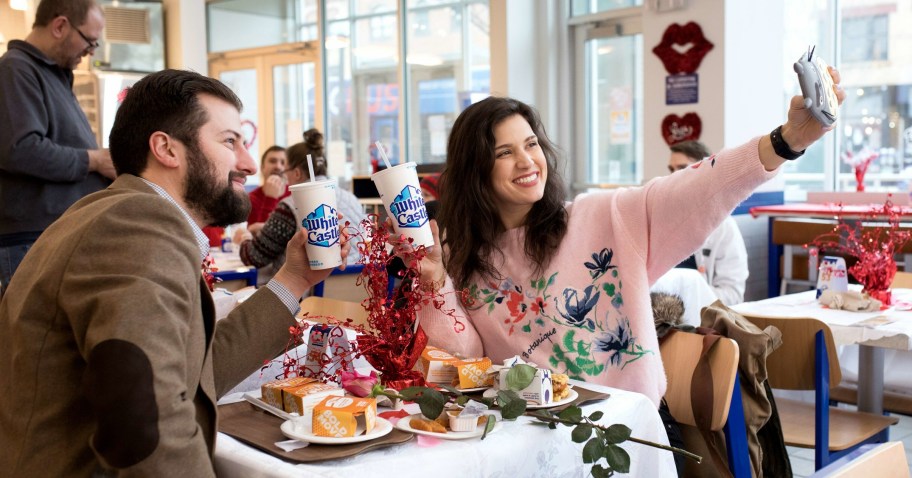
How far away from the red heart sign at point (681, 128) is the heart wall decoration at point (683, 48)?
36 centimetres

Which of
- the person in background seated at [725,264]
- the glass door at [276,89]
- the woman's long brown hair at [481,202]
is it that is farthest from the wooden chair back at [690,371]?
the glass door at [276,89]

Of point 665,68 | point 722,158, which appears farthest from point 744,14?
point 722,158

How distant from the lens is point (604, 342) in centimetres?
202

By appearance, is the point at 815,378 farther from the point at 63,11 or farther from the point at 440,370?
the point at 63,11

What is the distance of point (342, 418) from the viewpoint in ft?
4.61

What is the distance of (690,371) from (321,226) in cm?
107

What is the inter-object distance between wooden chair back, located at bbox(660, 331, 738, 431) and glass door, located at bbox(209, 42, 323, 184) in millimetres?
8392

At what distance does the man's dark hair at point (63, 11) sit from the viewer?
3.03m

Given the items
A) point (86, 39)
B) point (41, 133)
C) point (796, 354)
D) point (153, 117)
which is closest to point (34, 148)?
point (41, 133)

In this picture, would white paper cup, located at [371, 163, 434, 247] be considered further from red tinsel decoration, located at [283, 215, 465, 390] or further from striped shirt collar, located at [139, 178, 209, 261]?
striped shirt collar, located at [139, 178, 209, 261]

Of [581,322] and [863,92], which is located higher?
[863,92]

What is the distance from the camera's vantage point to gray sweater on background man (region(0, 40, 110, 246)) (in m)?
Answer: 2.99

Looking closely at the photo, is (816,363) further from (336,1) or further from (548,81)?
(336,1)

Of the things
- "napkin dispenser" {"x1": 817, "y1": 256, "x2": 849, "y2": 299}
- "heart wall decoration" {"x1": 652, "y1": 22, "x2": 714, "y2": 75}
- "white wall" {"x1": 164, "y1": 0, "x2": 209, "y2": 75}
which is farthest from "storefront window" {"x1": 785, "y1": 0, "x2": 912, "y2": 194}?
"white wall" {"x1": 164, "y1": 0, "x2": 209, "y2": 75}
